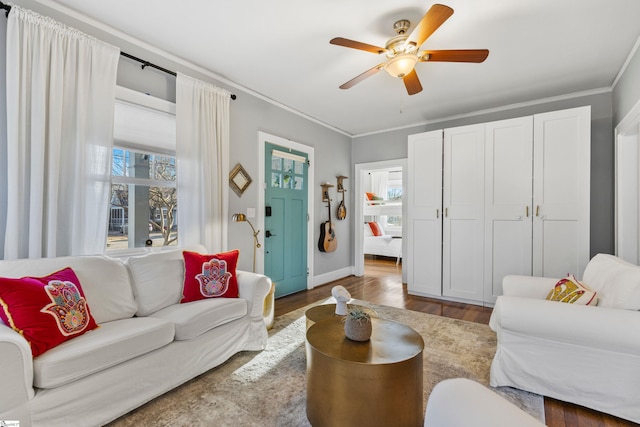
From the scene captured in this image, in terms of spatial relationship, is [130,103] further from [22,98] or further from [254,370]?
[254,370]

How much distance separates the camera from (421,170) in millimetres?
4246

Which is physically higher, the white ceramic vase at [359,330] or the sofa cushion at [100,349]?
the white ceramic vase at [359,330]

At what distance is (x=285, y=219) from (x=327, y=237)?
3.14ft

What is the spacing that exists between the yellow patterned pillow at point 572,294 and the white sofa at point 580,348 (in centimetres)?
8

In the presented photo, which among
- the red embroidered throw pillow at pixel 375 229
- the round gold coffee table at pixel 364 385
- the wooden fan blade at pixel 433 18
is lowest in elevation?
the round gold coffee table at pixel 364 385

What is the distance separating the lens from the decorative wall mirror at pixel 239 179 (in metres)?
3.44

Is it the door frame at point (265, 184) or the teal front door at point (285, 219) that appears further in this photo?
the teal front door at point (285, 219)

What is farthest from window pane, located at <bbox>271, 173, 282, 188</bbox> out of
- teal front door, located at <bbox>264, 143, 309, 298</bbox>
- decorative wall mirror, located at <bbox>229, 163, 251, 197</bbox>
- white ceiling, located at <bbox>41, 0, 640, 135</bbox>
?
white ceiling, located at <bbox>41, 0, 640, 135</bbox>

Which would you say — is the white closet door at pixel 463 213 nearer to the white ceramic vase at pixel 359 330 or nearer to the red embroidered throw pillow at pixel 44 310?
the white ceramic vase at pixel 359 330

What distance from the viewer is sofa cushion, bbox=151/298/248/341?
79.7 inches

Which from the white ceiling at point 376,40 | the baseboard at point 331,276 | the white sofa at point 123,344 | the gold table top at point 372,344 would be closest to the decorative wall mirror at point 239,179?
the white ceiling at point 376,40

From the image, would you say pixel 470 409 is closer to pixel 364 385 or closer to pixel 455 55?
pixel 364 385

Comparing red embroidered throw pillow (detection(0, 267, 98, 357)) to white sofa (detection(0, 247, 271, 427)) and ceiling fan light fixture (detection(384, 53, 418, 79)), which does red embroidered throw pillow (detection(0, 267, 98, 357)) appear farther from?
ceiling fan light fixture (detection(384, 53, 418, 79))

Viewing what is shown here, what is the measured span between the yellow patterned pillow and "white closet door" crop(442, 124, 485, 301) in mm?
1646
